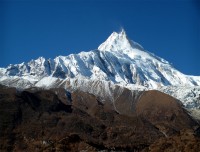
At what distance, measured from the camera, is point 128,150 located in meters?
156

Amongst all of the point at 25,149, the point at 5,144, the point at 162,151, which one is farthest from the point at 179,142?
the point at 5,144

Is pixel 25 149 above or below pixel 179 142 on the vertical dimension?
above

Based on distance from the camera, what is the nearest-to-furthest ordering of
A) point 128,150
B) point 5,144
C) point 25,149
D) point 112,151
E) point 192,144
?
point 192,144 → point 112,151 → point 128,150 → point 25,149 → point 5,144

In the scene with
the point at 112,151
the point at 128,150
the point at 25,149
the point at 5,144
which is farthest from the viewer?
the point at 5,144

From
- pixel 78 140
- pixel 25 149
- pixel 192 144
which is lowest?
pixel 192 144

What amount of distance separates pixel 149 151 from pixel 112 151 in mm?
12487

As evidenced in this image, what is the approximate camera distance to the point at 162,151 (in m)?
117

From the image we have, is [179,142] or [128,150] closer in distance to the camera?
[179,142]


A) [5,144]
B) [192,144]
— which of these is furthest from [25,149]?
[192,144]

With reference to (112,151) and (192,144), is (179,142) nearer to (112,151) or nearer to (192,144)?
(192,144)

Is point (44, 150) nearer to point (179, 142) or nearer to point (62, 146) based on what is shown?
point (62, 146)

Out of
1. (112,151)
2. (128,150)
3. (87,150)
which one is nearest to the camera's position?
(87,150)

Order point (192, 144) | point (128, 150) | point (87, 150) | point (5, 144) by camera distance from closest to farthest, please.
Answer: point (192, 144)
point (87, 150)
point (128, 150)
point (5, 144)

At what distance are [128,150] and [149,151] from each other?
→ 107 feet
